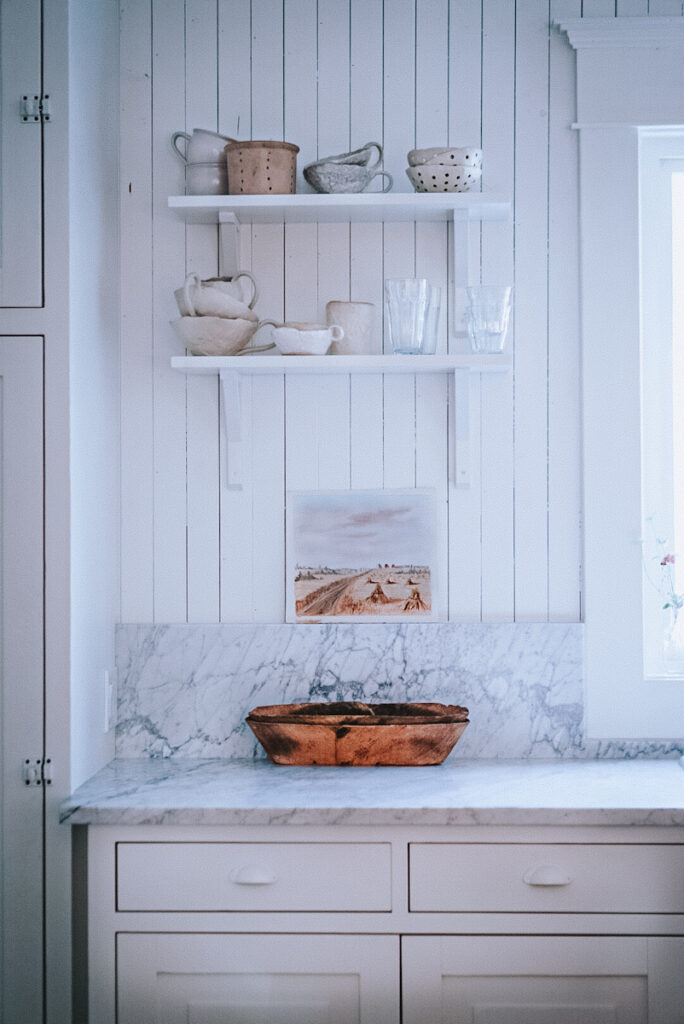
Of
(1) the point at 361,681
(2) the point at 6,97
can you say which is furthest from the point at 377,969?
(2) the point at 6,97

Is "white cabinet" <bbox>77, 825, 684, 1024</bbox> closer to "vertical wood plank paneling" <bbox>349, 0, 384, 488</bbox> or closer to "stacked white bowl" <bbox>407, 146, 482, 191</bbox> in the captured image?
"vertical wood plank paneling" <bbox>349, 0, 384, 488</bbox>

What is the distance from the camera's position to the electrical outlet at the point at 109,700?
2102mm

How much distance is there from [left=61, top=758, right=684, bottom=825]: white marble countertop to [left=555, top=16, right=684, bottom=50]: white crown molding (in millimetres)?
1620

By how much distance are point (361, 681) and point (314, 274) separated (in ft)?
3.11

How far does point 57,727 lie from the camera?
181 centimetres

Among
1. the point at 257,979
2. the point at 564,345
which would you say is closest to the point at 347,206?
the point at 564,345

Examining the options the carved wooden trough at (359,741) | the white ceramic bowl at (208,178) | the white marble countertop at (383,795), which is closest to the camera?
the white marble countertop at (383,795)

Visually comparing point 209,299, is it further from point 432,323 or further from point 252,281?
point 432,323

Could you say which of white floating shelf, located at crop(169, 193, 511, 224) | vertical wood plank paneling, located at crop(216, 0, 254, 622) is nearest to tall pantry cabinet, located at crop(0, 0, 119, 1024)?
white floating shelf, located at crop(169, 193, 511, 224)

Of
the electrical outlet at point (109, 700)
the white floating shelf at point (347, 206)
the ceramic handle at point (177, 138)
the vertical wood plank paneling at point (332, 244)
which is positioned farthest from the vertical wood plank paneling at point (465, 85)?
the electrical outlet at point (109, 700)

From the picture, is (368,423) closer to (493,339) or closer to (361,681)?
(493,339)

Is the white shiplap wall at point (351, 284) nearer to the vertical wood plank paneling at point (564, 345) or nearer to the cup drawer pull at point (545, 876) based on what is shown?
the vertical wood plank paneling at point (564, 345)

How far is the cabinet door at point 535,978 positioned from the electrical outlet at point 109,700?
2.60 ft

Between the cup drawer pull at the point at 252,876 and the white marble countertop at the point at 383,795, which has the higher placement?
the white marble countertop at the point at 383,795
